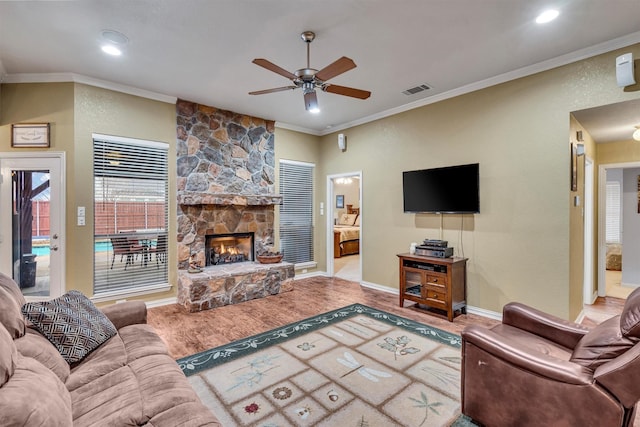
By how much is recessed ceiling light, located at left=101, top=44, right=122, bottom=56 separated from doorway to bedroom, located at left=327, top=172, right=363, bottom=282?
12.5ft

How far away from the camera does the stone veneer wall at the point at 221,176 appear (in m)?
4.61

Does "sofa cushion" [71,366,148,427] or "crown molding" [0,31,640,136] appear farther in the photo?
"crown molding" [0,31,640,136]

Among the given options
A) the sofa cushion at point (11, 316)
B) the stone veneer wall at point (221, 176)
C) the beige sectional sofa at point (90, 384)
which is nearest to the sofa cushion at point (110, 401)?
the beige sectional sofa at point (90, 384)

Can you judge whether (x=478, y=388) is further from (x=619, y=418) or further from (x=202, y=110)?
(x=202, y=110)

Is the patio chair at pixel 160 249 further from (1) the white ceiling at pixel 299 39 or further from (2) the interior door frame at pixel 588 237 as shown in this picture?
(2) the interior door frame at pixel 588 237

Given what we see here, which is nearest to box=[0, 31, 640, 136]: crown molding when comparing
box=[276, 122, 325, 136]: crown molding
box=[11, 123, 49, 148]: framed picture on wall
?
box=[11, 123, 49, 148]: framed picture on wall

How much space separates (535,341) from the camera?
6.86ft

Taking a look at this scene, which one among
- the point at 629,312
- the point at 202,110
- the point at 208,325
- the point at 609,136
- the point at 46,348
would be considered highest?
the point at 202,110

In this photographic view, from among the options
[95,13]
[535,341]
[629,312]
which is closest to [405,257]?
[535,341]

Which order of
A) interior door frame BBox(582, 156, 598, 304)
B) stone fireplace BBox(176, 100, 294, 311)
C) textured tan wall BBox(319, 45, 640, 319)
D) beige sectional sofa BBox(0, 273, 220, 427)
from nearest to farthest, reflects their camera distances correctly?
beige sectional sofa BBox(0, 273, 220, 427) < textured tan wall BBox(319, 45, 640, 319) < interior door frame BBox(582, 156, 598, 304) < stone fireplace BBox(176, 100, 294, 311)

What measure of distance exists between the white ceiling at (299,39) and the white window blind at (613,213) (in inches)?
192

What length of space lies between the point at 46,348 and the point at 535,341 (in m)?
3.03

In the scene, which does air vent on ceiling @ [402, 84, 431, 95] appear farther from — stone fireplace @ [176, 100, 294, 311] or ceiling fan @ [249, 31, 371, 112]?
stone fireplace @ [176, 100, 294, 311]

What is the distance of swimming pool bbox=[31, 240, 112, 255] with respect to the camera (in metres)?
3.75
